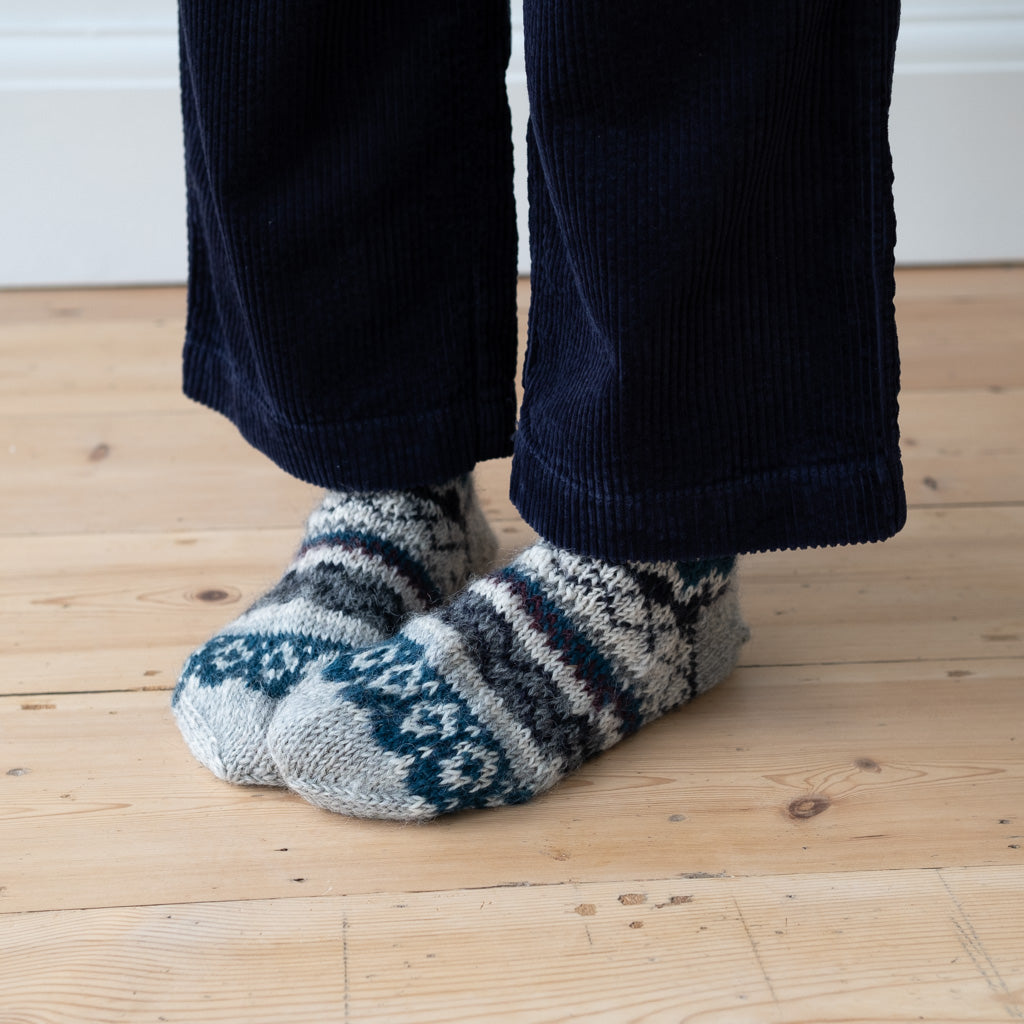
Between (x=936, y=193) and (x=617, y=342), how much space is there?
1.03 m

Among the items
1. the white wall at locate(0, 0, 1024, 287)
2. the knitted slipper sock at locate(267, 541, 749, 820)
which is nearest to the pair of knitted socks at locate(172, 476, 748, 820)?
the knitted slipper sock at locate(267, 541, 749, 820)

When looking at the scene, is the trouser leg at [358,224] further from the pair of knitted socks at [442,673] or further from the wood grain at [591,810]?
the wood grain at [591,810]

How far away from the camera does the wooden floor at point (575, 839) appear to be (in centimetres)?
48

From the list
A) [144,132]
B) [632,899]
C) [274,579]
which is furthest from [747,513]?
[144,132]

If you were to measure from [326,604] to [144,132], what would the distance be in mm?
913

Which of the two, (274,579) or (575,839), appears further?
(274,579)

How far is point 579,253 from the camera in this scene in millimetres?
523

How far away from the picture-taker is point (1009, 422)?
1.05 meters

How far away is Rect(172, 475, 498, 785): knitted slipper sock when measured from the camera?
60 centimetres

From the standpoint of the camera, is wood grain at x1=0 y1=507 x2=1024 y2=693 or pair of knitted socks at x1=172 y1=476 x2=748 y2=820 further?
wood grain at x1=0 y1=507 x2=1024 y2=693

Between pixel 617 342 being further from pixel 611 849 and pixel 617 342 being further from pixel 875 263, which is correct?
pixel 611 849

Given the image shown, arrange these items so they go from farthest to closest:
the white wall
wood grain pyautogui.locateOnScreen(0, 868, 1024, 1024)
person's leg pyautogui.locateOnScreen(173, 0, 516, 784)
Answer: the white wall, person's leg pyautogui.locateOnScreen(173, 0, 516, 784), wood grain pyautogui.locateOnScreen(0, 868, 1024, 1024)

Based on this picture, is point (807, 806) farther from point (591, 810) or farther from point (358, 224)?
point (358, 224)

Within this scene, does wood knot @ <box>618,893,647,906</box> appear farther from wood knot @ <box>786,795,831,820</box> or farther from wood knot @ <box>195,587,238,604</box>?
wood knot @ <box>195,587,238,604</box>
